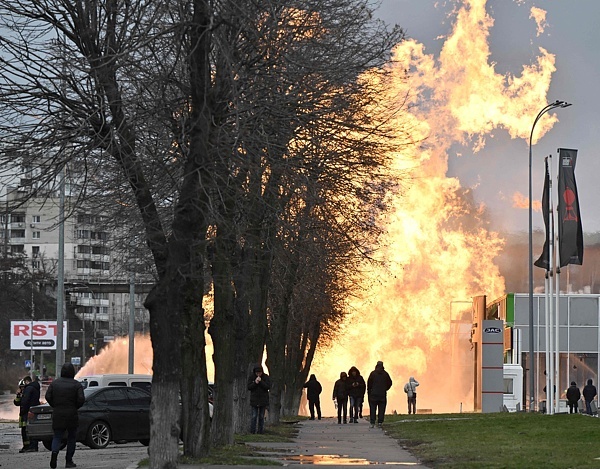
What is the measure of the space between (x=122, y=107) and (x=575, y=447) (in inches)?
456

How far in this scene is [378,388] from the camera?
1522 inches

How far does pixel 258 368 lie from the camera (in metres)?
32.8

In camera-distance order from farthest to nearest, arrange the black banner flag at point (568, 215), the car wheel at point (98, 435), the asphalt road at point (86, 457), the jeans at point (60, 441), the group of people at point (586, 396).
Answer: the group of people at point (586, 396) → the black banner flag at point (568, 215) → the car wheel at point (98, 435) → the asphalt road at point (86, 457) → the jeans at point (60, 441)

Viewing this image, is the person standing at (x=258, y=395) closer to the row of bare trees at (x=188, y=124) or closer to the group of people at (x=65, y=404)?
the row of bare trees at (x=188, y=124)

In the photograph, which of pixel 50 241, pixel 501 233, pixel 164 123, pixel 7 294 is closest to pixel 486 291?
pixel 501 233

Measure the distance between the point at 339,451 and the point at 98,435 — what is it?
7.26 metres

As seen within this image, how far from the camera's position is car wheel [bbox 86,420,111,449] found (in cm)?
2975

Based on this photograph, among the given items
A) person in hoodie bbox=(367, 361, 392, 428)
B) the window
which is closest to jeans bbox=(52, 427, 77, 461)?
the window

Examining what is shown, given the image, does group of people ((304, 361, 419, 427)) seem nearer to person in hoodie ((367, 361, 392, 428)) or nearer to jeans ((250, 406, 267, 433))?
person in hoodie ((367, 361, 392, 428))

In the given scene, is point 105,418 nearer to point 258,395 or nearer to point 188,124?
point 258,395

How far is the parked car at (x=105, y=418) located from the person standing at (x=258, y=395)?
2846 mm

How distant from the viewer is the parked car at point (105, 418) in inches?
1134

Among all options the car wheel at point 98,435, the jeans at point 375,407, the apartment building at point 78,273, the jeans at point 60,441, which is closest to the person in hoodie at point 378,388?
the jeans at point 375,407

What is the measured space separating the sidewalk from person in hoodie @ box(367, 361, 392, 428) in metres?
3.91
